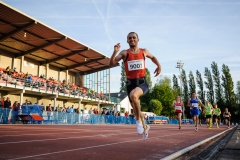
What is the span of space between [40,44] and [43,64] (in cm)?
652

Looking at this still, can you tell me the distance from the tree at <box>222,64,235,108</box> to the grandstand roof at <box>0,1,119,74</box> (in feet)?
145

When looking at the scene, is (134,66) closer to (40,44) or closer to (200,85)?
(40,44)

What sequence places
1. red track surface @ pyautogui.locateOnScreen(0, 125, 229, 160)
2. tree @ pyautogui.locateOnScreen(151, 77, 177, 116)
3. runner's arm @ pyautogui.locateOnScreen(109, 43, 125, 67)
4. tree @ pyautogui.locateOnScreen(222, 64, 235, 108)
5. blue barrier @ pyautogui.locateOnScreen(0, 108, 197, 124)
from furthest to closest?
tree @ pyautogui.locateOnScreen(151, 77, 177, 116) → tree @ pyautogui.locateOnScreen(222, 64, 235, 108) → blue barrier @ pyautogui.locateOnScreen(0, 108, 197, 124) → runner's arm @ pyautogui.locateOnScreen(109, 43, 125, 67) → red track surface @ pyautogui.locateOnScreen(0, 125, 229, 160)

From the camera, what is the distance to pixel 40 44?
1108 inches

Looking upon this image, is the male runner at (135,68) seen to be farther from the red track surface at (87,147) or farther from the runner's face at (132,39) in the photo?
the red track surface at (87,147)

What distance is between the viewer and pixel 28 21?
74.4ft

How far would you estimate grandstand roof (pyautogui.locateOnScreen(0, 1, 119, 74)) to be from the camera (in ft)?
73.2

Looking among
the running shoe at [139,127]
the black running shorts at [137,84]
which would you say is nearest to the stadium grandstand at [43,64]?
the black running shorts at [137,84]

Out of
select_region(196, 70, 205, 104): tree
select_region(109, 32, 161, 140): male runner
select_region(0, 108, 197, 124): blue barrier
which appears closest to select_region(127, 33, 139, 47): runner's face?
select_region(109, 32, 161, 140): male runner

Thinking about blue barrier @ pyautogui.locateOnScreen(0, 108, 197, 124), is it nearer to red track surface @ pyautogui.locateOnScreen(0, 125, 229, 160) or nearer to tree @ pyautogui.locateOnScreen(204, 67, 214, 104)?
red track surface @ pyautogui.locateOnScreen(0, 125, 229, 160)

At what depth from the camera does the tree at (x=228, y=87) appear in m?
65.6

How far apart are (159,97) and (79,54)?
44.2 m

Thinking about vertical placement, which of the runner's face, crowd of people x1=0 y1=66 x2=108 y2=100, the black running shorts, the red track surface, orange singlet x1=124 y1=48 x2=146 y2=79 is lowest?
the red track surface

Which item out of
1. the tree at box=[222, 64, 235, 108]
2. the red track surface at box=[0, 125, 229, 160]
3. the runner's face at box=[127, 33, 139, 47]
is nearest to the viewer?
the red track surface at box=[0, 125, 229, 160]
